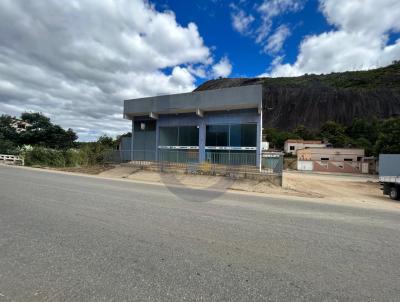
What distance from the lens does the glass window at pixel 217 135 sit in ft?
61.8

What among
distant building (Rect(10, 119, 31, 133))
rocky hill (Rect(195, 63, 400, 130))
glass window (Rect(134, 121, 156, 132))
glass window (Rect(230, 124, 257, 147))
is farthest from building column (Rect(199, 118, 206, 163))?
rocky hill (Rect(195, 63, 400, 130))

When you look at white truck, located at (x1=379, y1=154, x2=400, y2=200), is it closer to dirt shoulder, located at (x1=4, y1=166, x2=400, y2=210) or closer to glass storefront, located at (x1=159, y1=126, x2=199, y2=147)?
dirt shoulder, located at (x1=4, y1=166, x2=400, y2=210)

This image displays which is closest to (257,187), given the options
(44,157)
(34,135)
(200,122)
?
(200,122)

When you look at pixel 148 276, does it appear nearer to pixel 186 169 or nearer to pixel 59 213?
pixel 59 213

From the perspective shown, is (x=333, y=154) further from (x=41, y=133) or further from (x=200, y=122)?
(x=41, y=133)

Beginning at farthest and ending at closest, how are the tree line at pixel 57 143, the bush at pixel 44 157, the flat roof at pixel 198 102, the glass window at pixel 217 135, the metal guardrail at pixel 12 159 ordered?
the metal guardrail at pixel 12 159
the bush at pixel 44 157
the tree line at pixel 57 143
the glass window at pixel 217 135
the flat roof at pixel 198 102

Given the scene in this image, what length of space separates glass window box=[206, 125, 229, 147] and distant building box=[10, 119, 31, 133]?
118 ft

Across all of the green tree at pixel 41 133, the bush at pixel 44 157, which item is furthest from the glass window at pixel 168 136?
the green tree at pixel 41 133

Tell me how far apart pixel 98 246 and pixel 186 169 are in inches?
526

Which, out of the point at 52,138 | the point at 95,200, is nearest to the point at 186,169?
the point at 95,200

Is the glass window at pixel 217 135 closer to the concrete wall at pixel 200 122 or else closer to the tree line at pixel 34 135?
the concrete wall at pixel 200 122

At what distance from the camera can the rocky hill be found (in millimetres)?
107062

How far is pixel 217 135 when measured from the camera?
19.2m

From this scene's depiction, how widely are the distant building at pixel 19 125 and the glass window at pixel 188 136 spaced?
109 ft
